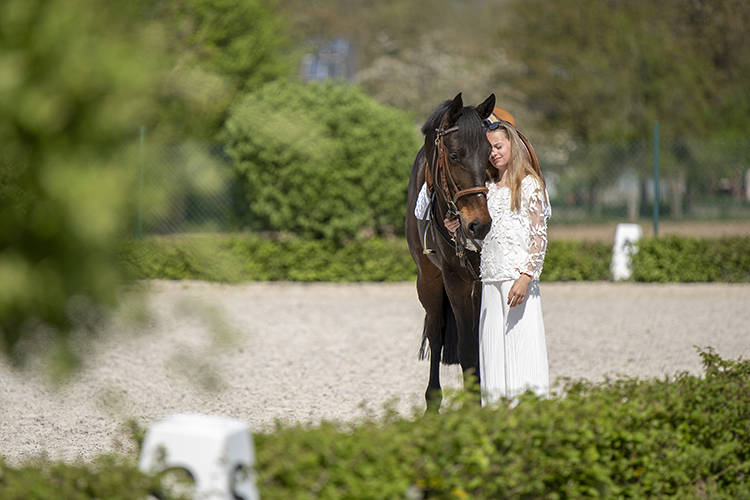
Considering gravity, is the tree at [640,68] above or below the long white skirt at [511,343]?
above

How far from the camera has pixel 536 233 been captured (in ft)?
11.5

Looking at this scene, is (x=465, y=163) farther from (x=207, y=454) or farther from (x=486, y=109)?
(x=207, y=454)

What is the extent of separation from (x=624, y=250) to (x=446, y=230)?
28.0 ft

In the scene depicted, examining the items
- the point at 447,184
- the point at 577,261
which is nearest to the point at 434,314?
the point at 447,184

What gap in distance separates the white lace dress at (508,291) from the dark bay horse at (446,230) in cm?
18

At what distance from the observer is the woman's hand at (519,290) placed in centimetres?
343

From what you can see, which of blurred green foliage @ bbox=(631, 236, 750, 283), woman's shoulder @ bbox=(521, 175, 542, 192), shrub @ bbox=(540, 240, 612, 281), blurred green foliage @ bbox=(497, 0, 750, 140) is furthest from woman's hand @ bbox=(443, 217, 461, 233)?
blurred green foliage @ bbox=(497, 0, 750, 140)

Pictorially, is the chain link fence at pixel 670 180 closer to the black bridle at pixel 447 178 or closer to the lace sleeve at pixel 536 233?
the lace sleeve at pixel 536 233

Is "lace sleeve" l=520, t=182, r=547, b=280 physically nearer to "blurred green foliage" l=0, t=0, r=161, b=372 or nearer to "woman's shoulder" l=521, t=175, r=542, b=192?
"woman's shoulder" l=521, t=175, r=542, b=192

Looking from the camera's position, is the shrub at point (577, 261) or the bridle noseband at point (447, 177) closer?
the bridle noseband at point (447, 177)

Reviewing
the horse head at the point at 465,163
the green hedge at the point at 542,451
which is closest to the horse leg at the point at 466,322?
the horse head at the point at 465,163

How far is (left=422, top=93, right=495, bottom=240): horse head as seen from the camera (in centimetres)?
337

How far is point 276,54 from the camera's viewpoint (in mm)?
21000

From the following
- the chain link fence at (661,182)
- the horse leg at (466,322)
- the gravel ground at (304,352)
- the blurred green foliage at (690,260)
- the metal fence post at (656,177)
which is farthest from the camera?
the chain link fence at (661,182)
